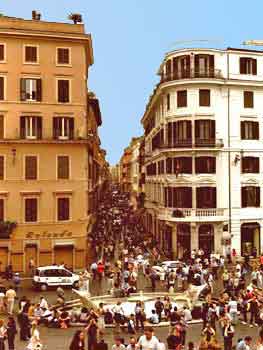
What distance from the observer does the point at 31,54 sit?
44781 mm

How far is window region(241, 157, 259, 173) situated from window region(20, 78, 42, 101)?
20.0m

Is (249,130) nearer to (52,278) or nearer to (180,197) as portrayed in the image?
(180,197)

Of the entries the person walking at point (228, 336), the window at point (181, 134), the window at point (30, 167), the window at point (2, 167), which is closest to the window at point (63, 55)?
the window at point (30, 167)

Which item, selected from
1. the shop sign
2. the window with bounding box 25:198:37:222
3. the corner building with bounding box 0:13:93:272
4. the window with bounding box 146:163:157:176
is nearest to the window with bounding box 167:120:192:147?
the corner building with bounding box 0:13:93:272

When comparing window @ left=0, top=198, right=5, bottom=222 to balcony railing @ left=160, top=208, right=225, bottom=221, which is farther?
balcony railing @ left=160, top=208, right=225, bottom=221

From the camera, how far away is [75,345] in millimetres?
17750

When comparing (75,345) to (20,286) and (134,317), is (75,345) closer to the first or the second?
(134,317)

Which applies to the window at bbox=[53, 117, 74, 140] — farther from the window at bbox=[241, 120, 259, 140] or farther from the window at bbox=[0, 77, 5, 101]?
the window at bbox=[241, 120, 259, 140]

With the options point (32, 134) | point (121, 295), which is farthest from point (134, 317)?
point (32, 134)

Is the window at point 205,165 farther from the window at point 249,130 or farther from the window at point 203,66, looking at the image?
the window at point 203,66

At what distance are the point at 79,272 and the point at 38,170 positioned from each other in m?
8.71

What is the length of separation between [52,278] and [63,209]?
8522 millimetres

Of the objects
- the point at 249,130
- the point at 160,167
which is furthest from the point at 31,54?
the point at 249,130

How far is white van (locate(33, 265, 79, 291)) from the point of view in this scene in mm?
37219
